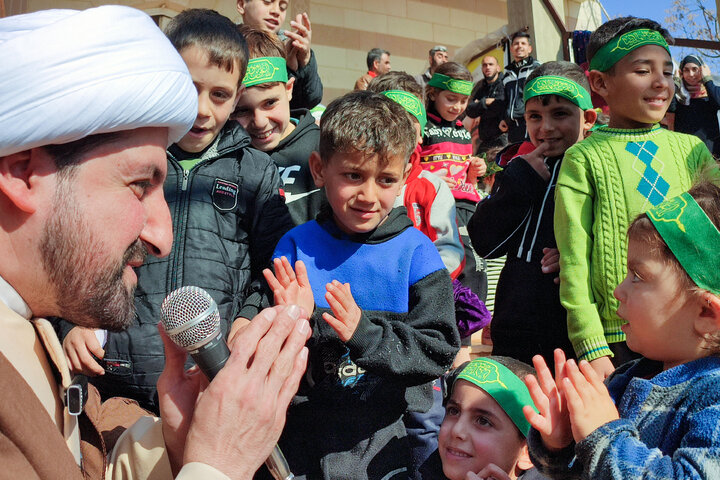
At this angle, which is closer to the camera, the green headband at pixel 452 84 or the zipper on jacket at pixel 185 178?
the zipper on jacket at pixel 185 178

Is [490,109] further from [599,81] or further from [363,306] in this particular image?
[363,306]

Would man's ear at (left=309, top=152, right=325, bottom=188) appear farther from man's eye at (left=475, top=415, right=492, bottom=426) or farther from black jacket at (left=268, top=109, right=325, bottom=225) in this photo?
man's eye at (left=475, top=415, right=492, bottom=426)

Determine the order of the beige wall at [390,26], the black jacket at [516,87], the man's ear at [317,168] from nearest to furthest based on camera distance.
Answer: the man's ear at [317,168]
the black jacket at [516,87]
the beige wall at [390,26]

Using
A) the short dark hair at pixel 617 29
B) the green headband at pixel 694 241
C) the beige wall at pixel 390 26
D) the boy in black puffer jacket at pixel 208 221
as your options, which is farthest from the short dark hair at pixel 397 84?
the beige wall at pixel 390 26

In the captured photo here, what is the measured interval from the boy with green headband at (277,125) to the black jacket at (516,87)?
21.5 feet

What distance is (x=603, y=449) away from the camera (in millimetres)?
1979

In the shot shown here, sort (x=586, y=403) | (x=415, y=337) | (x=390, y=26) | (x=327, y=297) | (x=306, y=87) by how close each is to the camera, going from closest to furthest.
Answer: (x=586, y=403), (x=327, y=297), (x=415, y=337), (x=306, y=87), (x=390, y=26)

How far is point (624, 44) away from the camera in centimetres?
355

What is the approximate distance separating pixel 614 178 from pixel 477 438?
1.36 metres

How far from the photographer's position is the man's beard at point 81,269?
1.80 metres

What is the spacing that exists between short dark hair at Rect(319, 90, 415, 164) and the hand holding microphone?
3.90 feet

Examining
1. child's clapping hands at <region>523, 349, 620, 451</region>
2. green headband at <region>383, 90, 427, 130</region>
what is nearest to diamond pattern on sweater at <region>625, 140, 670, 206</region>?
child's clapping hands at <region>523, 349, 620, 451</region>

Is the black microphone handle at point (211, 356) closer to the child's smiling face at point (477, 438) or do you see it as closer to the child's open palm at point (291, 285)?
the child's open palm at point (291, 285)

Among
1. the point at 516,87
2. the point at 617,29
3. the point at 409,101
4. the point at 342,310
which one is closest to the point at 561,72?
the point at 617,29
